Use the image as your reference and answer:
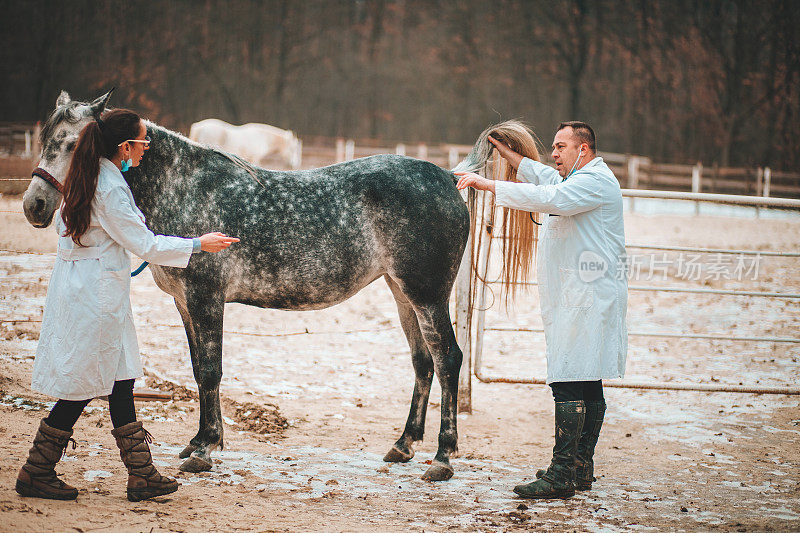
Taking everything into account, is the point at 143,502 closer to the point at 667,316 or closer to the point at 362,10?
the point at 667,316

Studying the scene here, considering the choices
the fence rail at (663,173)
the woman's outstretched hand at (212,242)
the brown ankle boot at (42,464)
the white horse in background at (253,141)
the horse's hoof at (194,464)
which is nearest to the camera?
the brown ankle boot at (42,464)

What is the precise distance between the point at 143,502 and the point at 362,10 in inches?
975

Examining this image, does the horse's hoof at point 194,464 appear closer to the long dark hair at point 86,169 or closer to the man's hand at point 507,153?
the long dark hair at point 86,169

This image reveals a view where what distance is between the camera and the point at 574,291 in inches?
133

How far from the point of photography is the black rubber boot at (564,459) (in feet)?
11.1

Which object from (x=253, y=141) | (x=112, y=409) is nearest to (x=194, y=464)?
(x=112, y=409)

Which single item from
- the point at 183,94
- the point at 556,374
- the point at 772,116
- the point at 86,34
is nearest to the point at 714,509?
the point at 556,374

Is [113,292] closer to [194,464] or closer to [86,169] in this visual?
[86,169]

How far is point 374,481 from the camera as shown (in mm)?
3568

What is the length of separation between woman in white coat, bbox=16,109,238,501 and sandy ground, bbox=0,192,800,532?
0.93 feet

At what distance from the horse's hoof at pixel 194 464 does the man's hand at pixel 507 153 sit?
231 centimetres

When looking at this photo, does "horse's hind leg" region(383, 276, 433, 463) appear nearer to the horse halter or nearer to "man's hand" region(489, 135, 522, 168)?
"man's hand" region(489, 135, 522, 168)

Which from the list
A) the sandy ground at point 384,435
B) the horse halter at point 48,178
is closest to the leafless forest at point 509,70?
the sandy ground at point 384,435

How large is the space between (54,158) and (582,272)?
2.58 metres
